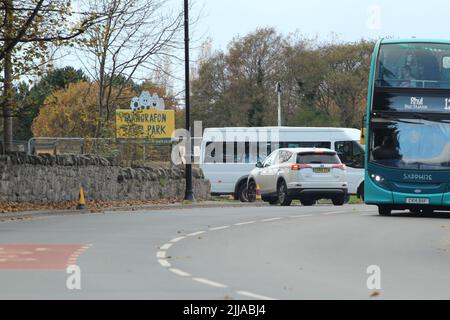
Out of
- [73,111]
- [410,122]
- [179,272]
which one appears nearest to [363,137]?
[410,122]

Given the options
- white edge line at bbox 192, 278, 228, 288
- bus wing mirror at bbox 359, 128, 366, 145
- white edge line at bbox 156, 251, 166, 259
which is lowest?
white edge line at bbox 156, 251, 166, 259

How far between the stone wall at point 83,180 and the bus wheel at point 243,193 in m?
1.52

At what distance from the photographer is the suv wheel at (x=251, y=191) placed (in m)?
38.2

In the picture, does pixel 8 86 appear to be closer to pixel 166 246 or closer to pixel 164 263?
pixel 166 246

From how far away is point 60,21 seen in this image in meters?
26.9

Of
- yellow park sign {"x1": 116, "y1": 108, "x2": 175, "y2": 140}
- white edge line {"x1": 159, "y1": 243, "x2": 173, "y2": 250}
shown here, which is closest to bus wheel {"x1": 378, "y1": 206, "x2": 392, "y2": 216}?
white edge line {"x1": 159, "y1": 243, "x2": 173, "y2": 250}

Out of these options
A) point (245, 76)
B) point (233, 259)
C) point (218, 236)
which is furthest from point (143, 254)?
point (245, 76)

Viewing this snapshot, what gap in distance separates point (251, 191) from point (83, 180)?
8335 mm

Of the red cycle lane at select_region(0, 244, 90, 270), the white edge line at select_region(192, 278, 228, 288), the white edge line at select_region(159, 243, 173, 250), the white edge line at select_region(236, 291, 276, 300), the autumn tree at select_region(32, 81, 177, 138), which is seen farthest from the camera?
the autumn tree at select_region(32, 81, 177, 138)

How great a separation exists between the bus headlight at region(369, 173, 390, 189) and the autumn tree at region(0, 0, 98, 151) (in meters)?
7.93

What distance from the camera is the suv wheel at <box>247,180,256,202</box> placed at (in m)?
38.2

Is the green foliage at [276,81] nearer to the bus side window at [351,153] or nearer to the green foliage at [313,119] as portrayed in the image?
the green foliage at [313,119]

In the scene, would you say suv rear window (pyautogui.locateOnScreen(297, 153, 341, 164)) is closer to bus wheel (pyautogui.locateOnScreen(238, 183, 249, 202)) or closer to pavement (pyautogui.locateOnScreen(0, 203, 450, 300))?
bus wheel (pyautogui.locateOnScreen(238, 183, 249, 202))

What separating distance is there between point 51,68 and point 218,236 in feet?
35.0
